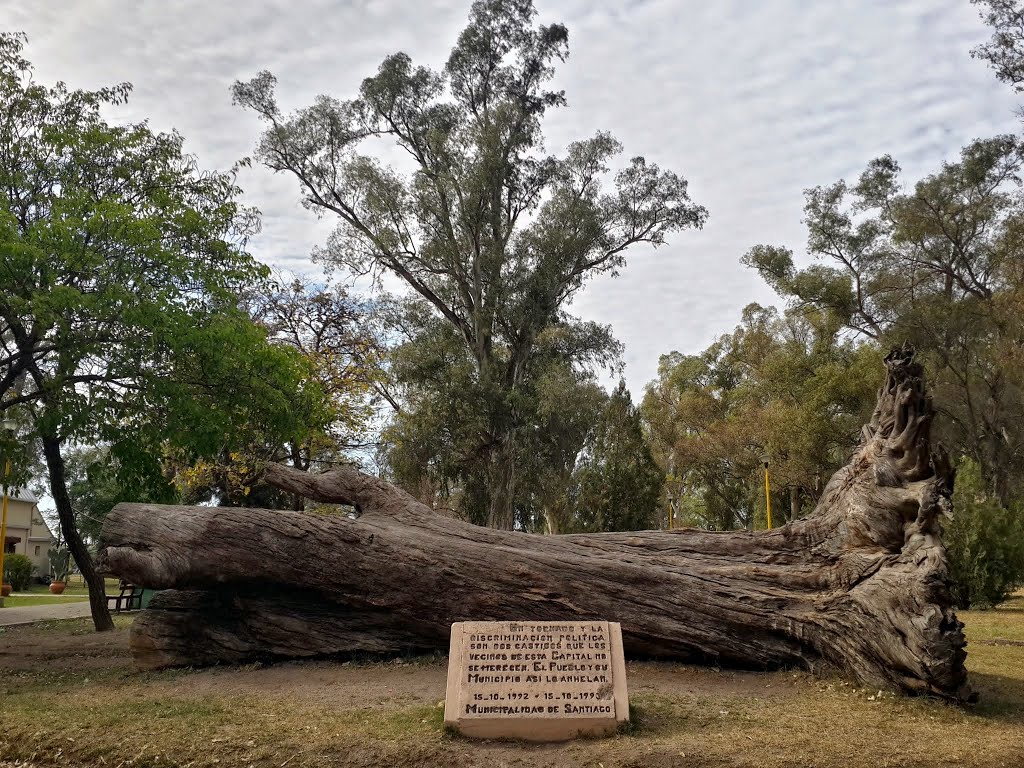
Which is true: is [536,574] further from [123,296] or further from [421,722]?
[123,296]

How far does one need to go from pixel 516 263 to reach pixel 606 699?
20.1 meters

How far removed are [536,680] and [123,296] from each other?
7.11 m

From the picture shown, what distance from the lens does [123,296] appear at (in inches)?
402

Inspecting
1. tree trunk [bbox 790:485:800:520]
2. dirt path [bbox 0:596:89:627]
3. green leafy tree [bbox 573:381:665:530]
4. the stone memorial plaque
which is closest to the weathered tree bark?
the stone memorial plaque

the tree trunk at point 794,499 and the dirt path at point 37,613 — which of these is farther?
the tree trunk at point 794,499

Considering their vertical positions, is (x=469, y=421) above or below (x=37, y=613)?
above

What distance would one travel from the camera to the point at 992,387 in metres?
27.6

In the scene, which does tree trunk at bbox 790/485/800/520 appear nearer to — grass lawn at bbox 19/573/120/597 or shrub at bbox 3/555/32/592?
grass lawn at bbox 19/573/120/597

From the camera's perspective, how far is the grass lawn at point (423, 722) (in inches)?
218

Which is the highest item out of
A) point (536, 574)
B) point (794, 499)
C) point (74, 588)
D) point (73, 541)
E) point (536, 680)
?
point (794, 499)

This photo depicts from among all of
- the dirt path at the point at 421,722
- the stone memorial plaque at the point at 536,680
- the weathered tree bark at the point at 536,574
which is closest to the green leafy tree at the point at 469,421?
the weathered tree bark at the point at 536,574

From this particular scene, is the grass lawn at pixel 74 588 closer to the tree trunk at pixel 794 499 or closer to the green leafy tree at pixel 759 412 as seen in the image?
the green leafy tree at pixel 759 412

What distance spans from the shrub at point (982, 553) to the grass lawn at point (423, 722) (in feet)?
27.2

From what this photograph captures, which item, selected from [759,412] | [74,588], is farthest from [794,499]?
[74,588]
